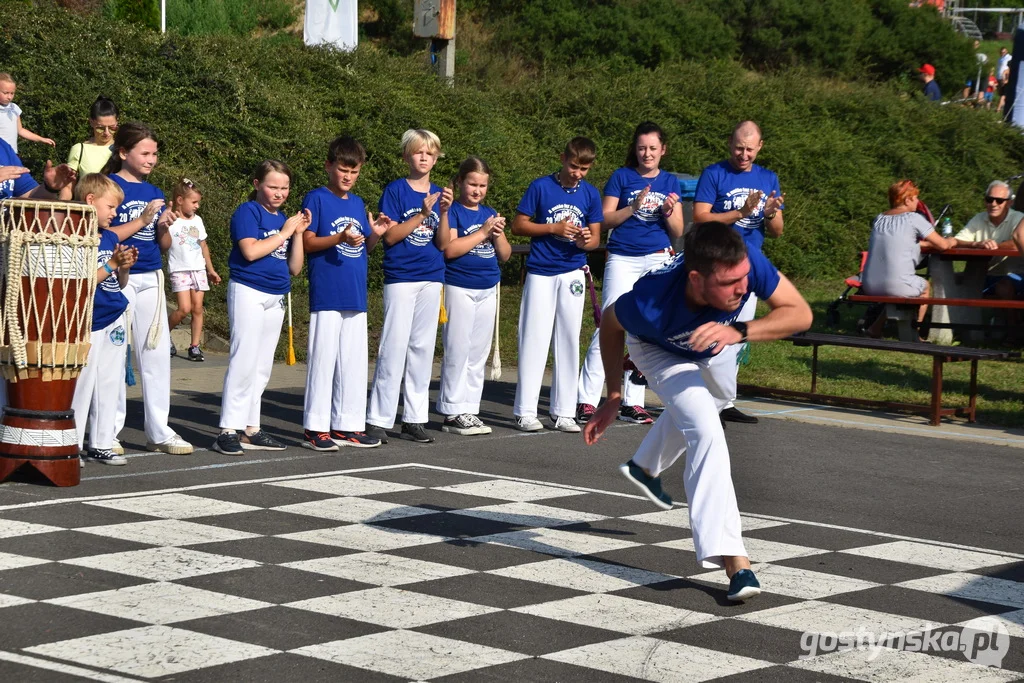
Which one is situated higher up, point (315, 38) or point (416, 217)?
point (315, 38)

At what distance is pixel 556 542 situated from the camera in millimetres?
6902

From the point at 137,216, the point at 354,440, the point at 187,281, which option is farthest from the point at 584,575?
the point at 187,281

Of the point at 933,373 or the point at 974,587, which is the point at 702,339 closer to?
the point at 974,587

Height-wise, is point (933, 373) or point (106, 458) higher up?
point (933, 373)

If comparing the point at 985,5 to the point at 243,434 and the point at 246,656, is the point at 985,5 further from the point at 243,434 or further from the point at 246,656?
the point at 246,656

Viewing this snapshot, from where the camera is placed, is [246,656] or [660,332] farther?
[660,332]

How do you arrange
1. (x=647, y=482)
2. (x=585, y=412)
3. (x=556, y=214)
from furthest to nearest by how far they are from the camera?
(x=585, y=412), (x=556, y=214), (x=647, y=482)

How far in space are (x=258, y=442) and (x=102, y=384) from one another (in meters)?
1.17

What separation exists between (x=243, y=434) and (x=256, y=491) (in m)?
1.63

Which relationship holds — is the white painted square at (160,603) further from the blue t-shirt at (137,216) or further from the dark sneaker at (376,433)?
the dark sneaker at (376,433)

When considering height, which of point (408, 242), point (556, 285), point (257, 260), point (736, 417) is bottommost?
point (736, 417)

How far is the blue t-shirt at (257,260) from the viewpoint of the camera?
9180 mm

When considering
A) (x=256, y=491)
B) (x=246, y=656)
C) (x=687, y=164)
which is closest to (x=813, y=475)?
(x=256, y=491)

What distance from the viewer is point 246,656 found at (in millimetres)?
4930
